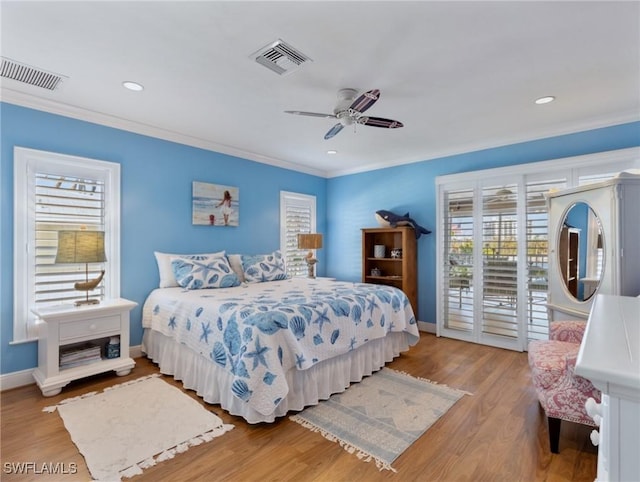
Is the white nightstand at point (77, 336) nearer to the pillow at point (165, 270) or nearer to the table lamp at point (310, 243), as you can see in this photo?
the pillow at point (165, 270)

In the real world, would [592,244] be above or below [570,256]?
above

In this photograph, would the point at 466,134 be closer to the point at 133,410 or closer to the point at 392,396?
the point at 392,396

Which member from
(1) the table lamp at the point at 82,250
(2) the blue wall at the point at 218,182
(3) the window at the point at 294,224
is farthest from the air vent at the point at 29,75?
(3) the window at the point at 294,224

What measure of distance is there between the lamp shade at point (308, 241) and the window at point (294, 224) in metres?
0.37

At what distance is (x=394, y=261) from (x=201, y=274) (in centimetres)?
288

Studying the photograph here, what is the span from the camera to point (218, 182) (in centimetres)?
428

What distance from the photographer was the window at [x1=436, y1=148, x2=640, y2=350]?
3.55 m

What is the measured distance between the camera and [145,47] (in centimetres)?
212

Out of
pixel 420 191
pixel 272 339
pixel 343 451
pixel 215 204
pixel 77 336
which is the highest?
pixel 420 191

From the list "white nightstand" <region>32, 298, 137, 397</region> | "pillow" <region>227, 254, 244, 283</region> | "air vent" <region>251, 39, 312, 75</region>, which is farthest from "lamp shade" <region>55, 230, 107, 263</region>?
"air vent" <region>251, 39, 312, 75</region>

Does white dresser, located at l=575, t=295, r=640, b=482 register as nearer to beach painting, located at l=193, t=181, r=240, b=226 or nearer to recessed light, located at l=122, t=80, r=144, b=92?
recessed light, located at l=122, t=80, r=144, b=92

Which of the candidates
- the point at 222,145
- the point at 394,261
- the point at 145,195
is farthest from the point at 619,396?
the point at 394,261

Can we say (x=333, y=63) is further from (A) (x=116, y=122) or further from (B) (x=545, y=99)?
(A) (x=116, y=122)

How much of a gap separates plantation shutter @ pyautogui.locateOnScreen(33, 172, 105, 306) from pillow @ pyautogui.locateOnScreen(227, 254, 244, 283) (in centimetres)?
141
